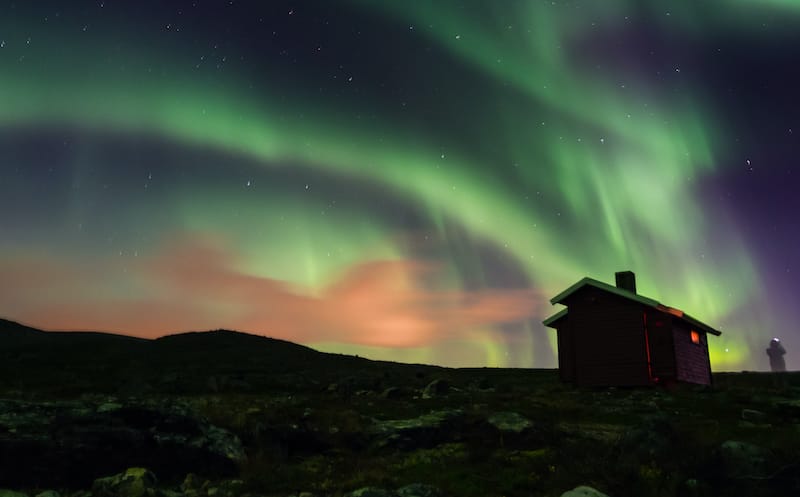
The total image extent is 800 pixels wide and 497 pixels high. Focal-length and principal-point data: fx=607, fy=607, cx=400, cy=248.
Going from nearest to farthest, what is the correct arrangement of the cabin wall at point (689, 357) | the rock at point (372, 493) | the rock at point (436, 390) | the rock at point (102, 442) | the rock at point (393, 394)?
the rock at point (372, 493)
the rock at point (102, 442)
the rock at point (393, 394)
the rock at point (436, 390)
the cabin wall at point (689, 357)

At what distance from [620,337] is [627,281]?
6.10m

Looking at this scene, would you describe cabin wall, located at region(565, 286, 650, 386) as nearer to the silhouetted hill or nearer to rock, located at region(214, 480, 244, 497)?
the silhouetted hill

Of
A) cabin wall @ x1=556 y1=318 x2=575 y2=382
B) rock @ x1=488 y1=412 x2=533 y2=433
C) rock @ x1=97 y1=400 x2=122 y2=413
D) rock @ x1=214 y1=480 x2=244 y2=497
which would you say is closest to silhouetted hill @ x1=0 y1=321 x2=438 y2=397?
cabin wall @ x1=556 y1=318 x2=575 y2=382

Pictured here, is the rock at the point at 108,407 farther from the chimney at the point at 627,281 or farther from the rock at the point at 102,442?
the chimney at the point at 627,281

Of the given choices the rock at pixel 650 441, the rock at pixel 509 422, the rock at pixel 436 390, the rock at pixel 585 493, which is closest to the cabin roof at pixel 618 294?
the rock at pixel 436 390

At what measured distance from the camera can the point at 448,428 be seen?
1800cm

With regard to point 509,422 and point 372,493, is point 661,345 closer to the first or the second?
point 509,422

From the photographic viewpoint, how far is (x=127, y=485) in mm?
12852

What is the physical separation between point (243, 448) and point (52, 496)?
492 centimetres

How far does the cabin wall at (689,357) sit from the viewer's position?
3609cm

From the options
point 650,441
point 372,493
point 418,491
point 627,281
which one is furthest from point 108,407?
point 627,281

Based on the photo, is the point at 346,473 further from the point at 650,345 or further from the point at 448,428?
the point at 650,345

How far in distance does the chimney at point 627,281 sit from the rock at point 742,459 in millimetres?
28946

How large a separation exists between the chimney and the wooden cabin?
3691 mm
